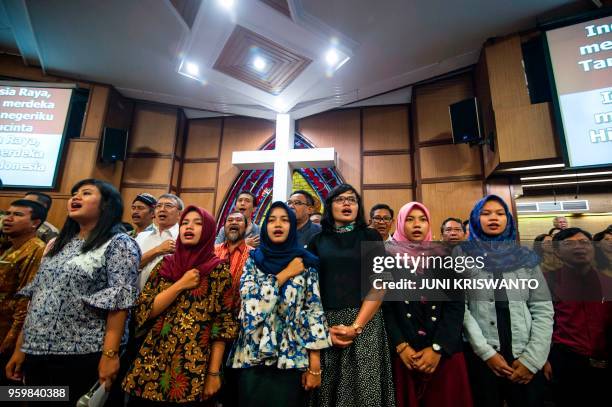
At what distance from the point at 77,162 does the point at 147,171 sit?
88 centimetres

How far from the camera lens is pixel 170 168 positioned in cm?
465

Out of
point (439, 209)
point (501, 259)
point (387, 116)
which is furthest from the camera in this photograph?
point (387, 116)

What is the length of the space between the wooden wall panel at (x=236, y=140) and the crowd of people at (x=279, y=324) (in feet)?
10.9

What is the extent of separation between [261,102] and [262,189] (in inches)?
52.3

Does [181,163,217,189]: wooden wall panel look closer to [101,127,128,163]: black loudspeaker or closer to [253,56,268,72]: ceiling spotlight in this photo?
[101,127,128,163]: black loudspeaker

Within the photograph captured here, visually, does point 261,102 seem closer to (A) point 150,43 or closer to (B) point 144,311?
Answer: (A) point 150,43

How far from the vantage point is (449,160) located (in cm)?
385

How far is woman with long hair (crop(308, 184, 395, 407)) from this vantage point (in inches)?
49.3

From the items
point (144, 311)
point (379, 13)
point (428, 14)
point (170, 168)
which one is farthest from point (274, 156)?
point (144, 311)

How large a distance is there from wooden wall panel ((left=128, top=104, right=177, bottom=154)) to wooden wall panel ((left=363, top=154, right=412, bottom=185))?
3.11 metres

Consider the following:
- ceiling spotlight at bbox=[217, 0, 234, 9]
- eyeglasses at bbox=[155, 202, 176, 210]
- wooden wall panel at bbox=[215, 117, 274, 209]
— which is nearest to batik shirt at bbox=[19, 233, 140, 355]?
eyeglasses at bbox=[155, 202, 176, 210]

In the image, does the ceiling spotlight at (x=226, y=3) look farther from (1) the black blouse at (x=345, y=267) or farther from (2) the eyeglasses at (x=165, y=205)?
(1) the black blouse at (x=345, y=267)

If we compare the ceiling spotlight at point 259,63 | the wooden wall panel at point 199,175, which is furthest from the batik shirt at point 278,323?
the wooden wall panel at point 199,175

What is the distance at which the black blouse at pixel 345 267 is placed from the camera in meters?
1.37
